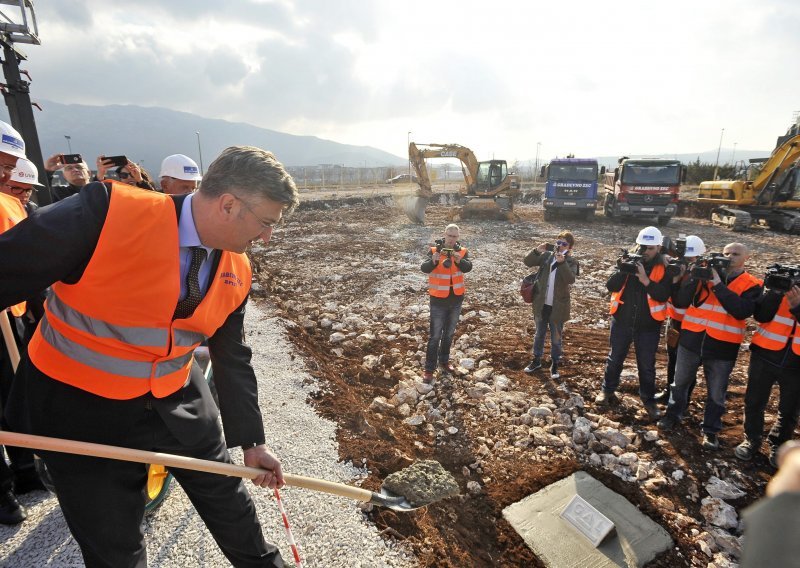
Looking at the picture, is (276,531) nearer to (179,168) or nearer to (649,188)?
(179,168)

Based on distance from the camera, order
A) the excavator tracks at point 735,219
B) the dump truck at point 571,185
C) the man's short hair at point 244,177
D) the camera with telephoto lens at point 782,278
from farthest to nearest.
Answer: the dump truck at point 571,185 → the excavator tracks at point 735,219 → the camera with telephoto lens at point 782,278 → the man's short hair at point 244,177

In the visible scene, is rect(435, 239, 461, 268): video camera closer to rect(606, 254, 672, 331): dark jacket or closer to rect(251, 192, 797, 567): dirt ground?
rect(251, 192, 797, 567): dirt ground

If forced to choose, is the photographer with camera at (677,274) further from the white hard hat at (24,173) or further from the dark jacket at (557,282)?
the white hard hat at (24,173)

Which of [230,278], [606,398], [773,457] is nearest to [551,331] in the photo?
[606,398]

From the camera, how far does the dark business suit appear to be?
51.3 inches

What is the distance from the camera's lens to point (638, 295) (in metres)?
4.23

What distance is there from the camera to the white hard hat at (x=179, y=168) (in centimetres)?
429

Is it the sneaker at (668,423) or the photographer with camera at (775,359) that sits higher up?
the photographer with camera at (775,359)

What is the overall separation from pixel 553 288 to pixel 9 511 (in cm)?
516

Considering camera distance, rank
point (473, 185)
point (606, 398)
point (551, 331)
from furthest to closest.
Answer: point (473, 185) → point (551, 331) → point (606, 398)

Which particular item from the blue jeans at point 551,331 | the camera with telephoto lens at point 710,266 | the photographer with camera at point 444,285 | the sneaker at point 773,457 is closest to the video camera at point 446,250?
the photographer with camera at point 444,285

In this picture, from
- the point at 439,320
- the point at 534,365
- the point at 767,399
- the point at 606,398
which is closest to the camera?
the point at 767,399

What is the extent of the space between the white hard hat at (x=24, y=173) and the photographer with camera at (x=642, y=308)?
5046mm

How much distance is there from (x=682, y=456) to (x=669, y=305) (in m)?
1.60
